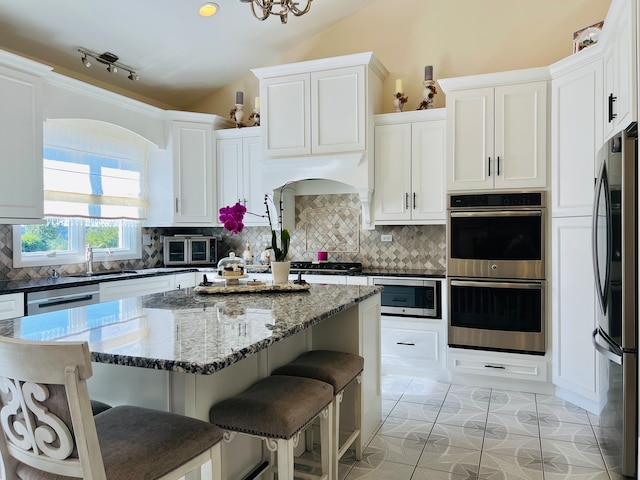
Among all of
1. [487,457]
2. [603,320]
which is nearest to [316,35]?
[603,320]

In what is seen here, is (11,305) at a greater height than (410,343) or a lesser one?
greater

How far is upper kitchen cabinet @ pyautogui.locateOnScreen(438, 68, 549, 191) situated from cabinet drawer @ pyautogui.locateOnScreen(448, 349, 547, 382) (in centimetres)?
134

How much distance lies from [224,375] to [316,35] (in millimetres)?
4188

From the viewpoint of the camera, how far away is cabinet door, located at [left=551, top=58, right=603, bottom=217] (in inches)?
124

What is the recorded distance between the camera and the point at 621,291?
6.94ft

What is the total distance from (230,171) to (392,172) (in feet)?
5.88

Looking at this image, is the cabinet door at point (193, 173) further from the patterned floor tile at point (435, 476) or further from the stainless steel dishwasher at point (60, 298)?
the patterned floor tile at point (435, 476)

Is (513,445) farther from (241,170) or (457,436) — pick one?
(241,170)

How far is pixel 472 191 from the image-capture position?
370 centimetres

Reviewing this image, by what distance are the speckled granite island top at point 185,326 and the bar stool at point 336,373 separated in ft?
0.99

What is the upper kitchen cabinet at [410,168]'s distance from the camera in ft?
13.2

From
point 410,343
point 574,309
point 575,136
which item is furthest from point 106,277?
point 575,136

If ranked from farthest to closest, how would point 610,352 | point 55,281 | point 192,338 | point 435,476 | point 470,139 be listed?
point 470,139 → point 55,281 → point 435,476 → point 610,352 → point 192,338

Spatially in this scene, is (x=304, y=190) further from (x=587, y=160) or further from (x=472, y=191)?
(x=587, y=160)
